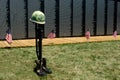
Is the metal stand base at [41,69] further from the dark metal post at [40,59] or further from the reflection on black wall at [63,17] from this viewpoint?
the reflection on black wall at [63,17]

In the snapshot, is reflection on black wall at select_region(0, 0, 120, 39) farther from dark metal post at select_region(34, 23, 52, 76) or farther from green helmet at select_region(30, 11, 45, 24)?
green helmet at select_region(30, 11, 45, 24)

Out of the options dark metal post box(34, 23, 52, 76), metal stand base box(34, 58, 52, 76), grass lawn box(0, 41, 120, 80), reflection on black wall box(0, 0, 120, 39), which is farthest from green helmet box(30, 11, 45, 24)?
reflection on black wall box(0, 0, 120, 39)

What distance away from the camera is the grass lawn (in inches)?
441

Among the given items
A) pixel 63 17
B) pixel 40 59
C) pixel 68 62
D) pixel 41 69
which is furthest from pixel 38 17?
pixel 63 17

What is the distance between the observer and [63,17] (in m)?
19.8

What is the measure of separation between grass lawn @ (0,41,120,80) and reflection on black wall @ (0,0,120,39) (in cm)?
390

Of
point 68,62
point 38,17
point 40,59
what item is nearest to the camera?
point 38,17

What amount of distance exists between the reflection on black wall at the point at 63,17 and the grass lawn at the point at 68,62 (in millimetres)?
3900

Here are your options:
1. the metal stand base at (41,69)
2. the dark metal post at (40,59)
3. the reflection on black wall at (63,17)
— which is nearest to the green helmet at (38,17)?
the dark metal post at (40,59)

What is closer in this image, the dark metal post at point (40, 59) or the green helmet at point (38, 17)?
the green helmet at point (38, 17)

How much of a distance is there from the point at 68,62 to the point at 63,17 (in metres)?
7.44

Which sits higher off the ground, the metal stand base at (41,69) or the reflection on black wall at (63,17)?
the reflection on black wall at (63,17)

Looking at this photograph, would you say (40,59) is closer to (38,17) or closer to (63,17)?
(38,17)

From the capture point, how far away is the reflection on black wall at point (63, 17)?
18.5m
